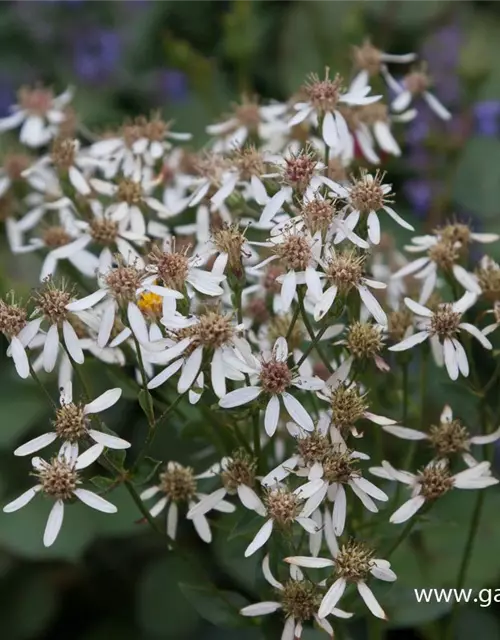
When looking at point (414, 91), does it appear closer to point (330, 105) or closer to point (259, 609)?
point (330, 105)

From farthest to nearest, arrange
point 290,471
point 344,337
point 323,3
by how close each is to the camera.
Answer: point 323,3, point 344,337, point 290,471

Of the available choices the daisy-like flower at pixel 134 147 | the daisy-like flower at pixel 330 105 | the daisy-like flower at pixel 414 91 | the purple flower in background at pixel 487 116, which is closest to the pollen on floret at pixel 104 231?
the daisy-like flower at pixel 134 147

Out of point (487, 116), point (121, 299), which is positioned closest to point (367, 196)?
point (121, 299)

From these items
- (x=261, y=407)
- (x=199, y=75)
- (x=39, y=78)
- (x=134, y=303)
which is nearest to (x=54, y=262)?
(x=134, y=303)

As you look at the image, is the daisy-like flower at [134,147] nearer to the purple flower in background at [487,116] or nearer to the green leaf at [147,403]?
the green leaf at [147,403]

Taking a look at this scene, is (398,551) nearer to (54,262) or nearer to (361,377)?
(361,377)

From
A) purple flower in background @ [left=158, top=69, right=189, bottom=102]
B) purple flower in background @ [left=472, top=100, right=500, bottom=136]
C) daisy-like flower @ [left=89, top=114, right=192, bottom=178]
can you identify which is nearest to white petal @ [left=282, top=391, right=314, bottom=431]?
daisy-like flower @ [left=89, top=114, right=192, bottom=178]

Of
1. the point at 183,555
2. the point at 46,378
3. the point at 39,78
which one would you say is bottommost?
the point at 183,555
